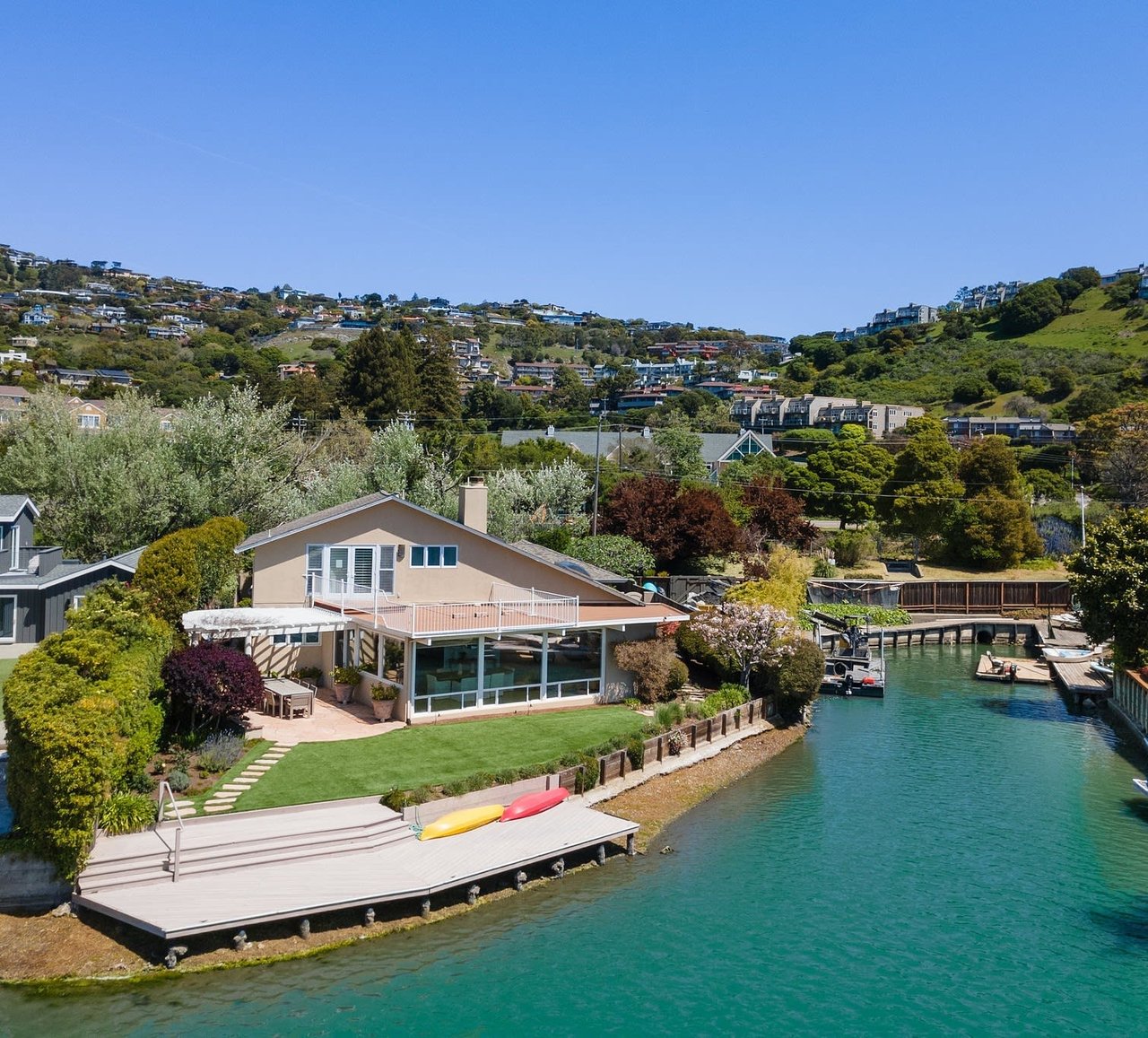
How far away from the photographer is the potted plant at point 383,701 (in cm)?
2684

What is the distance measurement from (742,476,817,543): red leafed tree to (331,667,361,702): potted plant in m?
33.4

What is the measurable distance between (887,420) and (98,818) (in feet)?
360

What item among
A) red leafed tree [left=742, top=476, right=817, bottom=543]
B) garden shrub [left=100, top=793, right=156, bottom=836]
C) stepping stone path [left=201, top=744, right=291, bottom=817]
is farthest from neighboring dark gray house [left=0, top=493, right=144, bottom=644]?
red leafed tree [left=742, top=476, right=817, bottom=543]

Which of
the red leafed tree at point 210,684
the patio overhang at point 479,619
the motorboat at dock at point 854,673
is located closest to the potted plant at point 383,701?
the patio overhang at point 479,619

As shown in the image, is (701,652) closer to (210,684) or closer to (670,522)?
(210,684)

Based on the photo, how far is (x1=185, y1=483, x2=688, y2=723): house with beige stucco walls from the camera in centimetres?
2730

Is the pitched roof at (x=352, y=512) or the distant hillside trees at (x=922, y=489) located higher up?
the distant hillside trees at (x=922, y=489)

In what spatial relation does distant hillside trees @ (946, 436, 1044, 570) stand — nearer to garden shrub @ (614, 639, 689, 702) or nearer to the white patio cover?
garden shrub @ (614, 639, 689, 702)

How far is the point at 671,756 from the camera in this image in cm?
2742

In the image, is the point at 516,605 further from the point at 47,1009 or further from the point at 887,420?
the point at 887,420

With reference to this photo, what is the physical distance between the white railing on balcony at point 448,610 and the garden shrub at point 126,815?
819cm

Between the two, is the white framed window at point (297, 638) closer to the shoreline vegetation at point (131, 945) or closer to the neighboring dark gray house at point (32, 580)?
the neighboring dark gray house at point (32, 580)

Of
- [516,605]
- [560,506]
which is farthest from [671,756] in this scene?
[560,506]

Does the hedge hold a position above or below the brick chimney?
below
